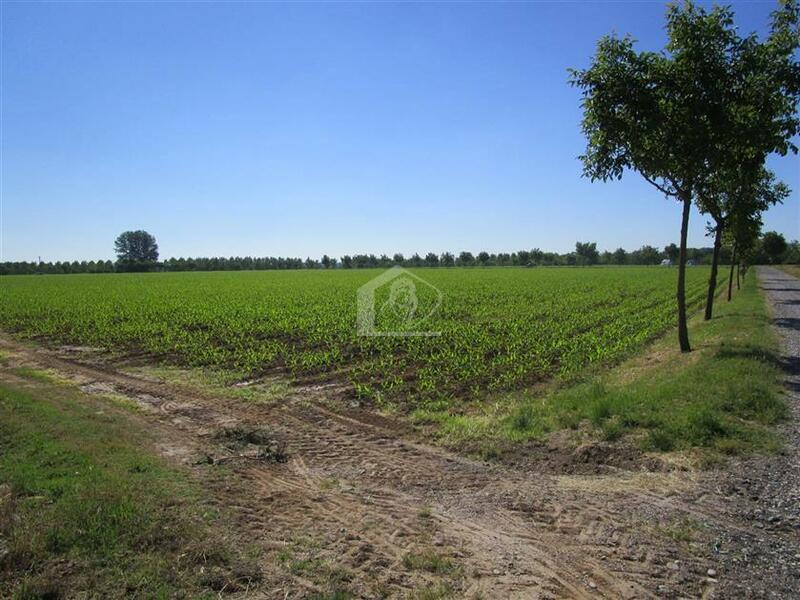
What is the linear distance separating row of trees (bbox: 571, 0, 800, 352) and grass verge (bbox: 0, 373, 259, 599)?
11.1m

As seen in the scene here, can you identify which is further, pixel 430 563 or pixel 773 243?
pixel 773 243

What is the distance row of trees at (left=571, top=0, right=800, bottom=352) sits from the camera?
10805 millimetres

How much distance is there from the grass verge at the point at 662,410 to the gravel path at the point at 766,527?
1.54 feet

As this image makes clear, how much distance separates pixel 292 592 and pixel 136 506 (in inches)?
81.0

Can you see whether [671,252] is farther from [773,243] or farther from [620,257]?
[773,243]

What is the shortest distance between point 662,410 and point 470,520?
4281 millimetres

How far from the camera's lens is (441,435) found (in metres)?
8.23

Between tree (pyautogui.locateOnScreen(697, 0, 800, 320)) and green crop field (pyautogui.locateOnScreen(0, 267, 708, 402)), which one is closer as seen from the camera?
tree (pyautogui.locateOnScreen(697, 0, 800, 320))

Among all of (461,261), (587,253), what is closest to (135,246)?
(461,261)

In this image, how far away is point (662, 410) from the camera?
7.94 m

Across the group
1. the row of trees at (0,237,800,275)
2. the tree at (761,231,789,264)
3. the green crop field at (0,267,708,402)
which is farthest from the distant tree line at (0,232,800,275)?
the green crop field at (0,267,708,402)

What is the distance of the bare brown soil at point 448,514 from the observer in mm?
4168

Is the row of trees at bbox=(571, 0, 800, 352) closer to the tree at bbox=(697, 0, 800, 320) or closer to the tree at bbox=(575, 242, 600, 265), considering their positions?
the tree at bbox=(697, 0, 800, 320)

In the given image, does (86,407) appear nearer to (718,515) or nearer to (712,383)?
(718,515)
